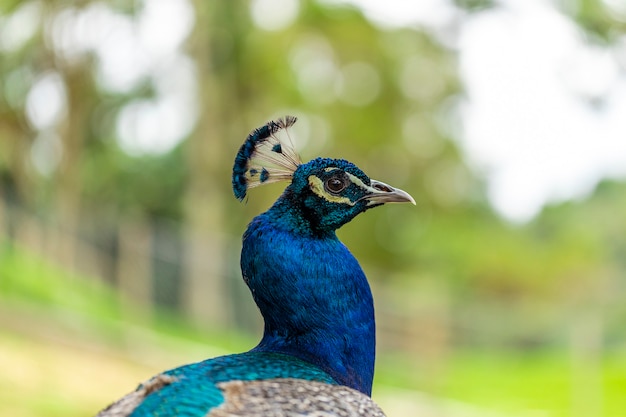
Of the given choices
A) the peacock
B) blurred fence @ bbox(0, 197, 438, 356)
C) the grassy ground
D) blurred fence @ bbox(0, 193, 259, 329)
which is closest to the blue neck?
the peacock

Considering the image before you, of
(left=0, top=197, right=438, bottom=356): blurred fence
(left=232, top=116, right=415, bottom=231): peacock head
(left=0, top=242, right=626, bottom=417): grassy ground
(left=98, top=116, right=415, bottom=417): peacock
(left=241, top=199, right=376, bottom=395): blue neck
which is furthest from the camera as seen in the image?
(left=0, top=197, right=438, bottom=356): blurred fence

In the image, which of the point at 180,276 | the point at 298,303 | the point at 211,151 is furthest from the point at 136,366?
the point at 298,303

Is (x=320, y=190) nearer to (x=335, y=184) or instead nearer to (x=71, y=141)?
(x=335, y=184)

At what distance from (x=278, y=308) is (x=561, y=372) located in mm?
9266

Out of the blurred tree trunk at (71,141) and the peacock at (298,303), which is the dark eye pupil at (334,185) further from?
the blurred tree trunk at (71,141)

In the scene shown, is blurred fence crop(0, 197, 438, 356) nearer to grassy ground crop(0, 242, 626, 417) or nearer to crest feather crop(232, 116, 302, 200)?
grassy ground crop(0, 242, 626, 417)

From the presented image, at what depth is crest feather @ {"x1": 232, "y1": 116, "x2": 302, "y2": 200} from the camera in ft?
7.80

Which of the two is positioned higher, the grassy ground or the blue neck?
the grassy ground

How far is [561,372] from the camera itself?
10742 mm

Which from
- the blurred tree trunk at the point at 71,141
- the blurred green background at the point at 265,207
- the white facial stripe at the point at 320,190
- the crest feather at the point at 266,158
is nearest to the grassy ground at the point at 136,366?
the blurred green background at the point at 265,207

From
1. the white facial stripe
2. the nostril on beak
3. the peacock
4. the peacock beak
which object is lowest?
the peacock

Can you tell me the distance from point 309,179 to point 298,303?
1.16 feet

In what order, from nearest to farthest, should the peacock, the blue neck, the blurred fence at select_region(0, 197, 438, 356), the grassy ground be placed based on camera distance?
the peacock
the blue neck
the grassy ground
the blurred fence at select_region(0, 197, 438, 356)

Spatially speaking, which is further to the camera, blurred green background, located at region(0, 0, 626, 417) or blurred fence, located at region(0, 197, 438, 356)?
blurred fence, located at region(0, 197, 438, 356)
